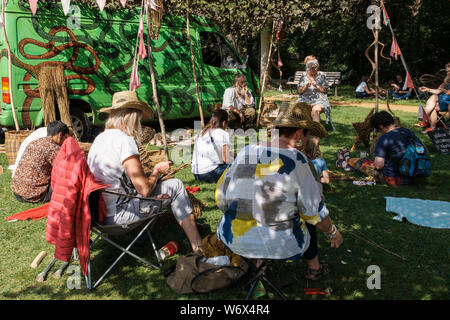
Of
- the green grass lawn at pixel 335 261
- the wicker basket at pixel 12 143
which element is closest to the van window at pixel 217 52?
the wicker basket at pixel 12 143

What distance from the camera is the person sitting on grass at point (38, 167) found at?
179 inches

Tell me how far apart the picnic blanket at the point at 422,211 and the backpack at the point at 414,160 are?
59 centimetres

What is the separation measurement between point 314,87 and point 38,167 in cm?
531

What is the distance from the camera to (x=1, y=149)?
7062mm

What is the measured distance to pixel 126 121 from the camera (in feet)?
10.5

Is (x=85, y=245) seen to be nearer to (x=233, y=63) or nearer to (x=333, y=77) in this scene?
(x=233, y=63)

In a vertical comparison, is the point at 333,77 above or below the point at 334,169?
above

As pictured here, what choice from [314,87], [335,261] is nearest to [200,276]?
[335,261]

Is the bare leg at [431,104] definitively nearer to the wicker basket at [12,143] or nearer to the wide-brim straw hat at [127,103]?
the wide-brim straw hat at [127,103]

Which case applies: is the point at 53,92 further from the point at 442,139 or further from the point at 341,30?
the point at 341,30
